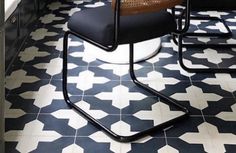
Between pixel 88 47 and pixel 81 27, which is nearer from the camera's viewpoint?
pixel 81 27

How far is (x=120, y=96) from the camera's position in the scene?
2.67m

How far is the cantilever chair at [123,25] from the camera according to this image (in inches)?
79.3

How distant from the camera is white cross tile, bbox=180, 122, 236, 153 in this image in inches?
86.2

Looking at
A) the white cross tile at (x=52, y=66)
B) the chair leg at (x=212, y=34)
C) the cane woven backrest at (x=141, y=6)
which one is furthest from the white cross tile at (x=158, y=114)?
the chair leg at (x=212, y=34)

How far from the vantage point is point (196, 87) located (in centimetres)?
279

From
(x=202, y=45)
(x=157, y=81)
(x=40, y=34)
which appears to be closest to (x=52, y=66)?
(x=40, y=34)

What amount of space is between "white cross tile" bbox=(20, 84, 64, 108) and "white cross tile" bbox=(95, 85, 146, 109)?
0.27 metres

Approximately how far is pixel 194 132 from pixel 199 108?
27cm

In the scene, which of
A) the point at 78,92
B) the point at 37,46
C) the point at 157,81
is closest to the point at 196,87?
the point at 157,81

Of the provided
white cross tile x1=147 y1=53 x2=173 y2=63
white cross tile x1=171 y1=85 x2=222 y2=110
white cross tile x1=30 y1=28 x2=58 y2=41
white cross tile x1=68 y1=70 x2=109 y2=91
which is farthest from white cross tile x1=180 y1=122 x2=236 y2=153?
white cross tile x1=30 y1=28 x2=58 y2=41

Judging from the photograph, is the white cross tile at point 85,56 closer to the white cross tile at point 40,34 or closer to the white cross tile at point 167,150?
the white cross tile at point 40,34

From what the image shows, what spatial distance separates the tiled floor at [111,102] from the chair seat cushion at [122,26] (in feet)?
1.70

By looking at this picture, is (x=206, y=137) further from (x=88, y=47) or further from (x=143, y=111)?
(x=88, y=47)

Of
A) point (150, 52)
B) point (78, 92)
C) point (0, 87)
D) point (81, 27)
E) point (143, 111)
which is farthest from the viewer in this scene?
point (150, 52)
